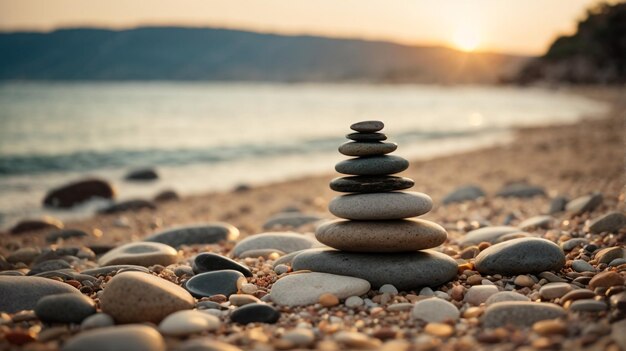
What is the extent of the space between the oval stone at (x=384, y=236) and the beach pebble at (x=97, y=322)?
193cm

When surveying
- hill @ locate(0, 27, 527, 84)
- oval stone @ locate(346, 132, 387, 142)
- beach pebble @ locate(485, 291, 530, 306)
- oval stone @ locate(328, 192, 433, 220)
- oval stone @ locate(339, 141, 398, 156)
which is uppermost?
hill @ locate(0, 27, 527, 84)

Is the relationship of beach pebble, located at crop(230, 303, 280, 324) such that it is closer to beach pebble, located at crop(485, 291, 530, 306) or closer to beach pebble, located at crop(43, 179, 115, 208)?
beach pebble, located at crop(485, 291, 530, 306)

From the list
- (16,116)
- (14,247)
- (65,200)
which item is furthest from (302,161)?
(16,116)

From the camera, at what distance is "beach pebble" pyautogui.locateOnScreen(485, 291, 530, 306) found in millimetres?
3890

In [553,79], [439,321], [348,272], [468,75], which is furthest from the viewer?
[468,75]

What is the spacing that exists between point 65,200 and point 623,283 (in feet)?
36.7

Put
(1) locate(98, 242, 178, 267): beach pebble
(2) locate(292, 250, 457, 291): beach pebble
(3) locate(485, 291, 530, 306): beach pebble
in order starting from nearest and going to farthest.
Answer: (3) locate(485, 291, 530, 306): beach pebble < (2) locate(292, 250, 457, 291): beach pebble < (1) locate(98, 242, 178, 267): beach pebble

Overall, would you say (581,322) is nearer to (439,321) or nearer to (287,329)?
(439,321)

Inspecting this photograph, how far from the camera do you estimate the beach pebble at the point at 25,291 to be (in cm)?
401

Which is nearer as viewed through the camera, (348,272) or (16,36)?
(348,272)

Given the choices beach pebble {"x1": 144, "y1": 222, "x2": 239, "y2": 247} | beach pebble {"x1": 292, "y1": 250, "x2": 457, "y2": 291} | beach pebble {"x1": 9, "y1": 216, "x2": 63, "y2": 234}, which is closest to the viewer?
beach pebble {"x1": 292, "y1": 250, "x2": 457, "y2": 291}

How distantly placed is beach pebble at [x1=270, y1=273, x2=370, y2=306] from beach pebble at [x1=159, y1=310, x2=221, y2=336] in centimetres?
70

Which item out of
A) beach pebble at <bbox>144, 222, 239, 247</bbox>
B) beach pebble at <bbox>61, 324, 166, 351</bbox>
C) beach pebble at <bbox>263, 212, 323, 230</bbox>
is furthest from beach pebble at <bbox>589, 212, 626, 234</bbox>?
beach pebble at <bbox>61, 324, 166, 351</bbox>

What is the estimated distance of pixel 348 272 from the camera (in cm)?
445
